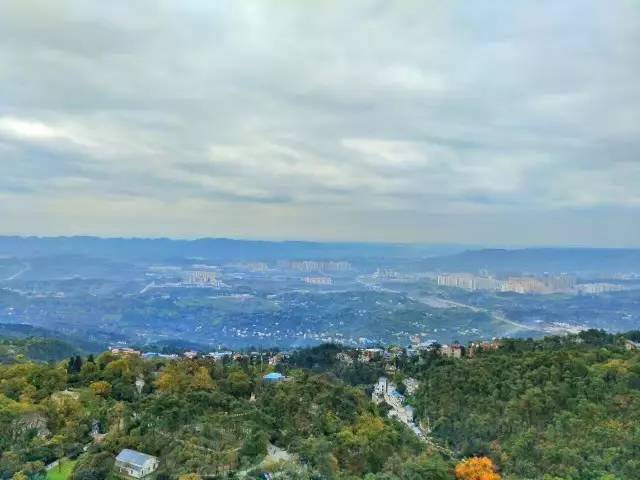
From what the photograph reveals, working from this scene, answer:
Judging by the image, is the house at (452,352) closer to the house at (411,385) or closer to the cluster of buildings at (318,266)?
the house at (411,385)

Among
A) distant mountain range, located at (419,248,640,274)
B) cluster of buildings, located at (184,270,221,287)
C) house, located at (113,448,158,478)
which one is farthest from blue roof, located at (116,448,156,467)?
distant mountain range, located at (419,248,640,274)

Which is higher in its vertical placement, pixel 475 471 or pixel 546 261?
pixel 546 261

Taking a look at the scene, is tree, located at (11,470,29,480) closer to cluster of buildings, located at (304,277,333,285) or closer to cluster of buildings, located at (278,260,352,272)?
cluster of buildings, located at (304,277,333,285)

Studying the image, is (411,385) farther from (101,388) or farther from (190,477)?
(190,477)

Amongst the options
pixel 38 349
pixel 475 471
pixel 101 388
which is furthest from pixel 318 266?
pixel 475 471

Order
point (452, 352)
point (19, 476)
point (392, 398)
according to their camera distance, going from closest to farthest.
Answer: point (19, 476), point (392, 398), point (452, 352)

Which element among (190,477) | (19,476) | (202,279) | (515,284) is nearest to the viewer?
(190,477)
